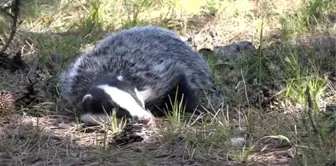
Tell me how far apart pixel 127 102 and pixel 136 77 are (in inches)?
20.0

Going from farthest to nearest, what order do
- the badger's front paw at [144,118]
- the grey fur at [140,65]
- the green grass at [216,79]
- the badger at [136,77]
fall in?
the grey fur at [140,65]
the badger at [136,77]
the badger's front paw at [144,118]
the green grass at [216,79]

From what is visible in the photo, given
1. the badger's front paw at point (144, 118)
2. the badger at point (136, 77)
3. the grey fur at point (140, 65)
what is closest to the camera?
the badger's front paw at point (144, 118)

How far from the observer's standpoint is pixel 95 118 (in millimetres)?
4305

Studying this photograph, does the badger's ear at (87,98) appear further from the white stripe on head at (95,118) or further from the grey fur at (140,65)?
the grey fur at (140,65)

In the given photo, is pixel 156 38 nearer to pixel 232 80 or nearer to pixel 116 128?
pixel 232 80

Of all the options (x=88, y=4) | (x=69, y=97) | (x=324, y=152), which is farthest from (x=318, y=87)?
(x=88, y=4)

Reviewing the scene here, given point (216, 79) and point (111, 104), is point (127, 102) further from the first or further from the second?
point (216, 79)

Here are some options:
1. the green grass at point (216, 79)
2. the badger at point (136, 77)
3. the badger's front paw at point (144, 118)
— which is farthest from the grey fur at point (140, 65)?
the badger's front paw at point (144, 118)

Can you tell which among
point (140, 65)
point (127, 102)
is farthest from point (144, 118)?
point (140, 65)

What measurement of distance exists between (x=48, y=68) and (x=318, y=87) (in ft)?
6.87

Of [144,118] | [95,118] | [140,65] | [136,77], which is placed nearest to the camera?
[144,118]

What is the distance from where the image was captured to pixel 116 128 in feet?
13.4

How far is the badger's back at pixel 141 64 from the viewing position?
15.6 feet

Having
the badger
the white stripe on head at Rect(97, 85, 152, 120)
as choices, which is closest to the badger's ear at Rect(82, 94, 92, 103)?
the badger
